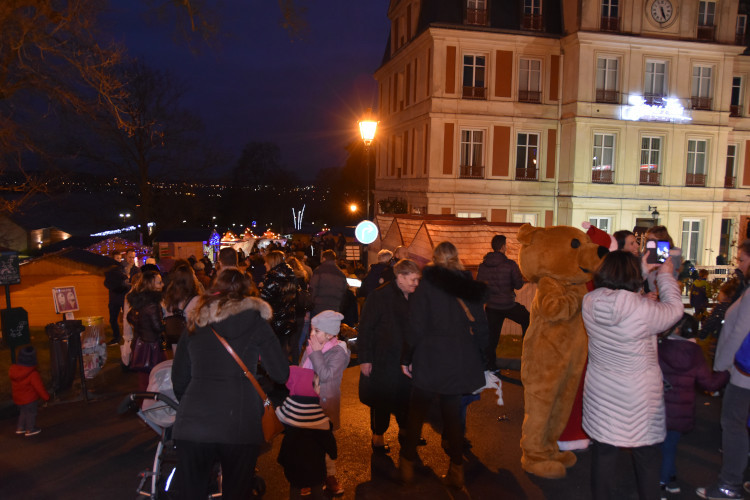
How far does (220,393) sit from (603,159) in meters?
24.8

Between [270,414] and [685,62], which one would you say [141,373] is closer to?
[270,414]

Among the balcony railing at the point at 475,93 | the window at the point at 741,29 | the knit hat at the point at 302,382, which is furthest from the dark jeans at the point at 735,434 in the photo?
the window at the point at 741,29

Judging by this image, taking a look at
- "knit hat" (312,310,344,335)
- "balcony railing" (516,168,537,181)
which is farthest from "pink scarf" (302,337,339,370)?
"balcony railing" (516,168,537,181)

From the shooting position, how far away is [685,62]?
79.4 ft

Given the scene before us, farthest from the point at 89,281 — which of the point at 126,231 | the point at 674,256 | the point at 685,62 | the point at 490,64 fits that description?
the point at 126,231

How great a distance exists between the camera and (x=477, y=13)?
Result: 23.4 metres

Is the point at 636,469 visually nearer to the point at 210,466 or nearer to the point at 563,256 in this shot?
the point at 563,256

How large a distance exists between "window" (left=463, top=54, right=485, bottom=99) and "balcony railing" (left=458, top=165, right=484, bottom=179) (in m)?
3.11

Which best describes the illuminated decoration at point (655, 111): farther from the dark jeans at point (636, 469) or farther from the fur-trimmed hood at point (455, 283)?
the dark jeans at point (636, 469)

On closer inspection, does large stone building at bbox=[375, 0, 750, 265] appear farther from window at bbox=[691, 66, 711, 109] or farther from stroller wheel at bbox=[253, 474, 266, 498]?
stroller wheel at bbox=[253, 474, 266, 498]

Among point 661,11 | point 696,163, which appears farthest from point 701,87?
point 661,11

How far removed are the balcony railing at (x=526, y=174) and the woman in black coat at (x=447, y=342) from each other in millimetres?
21343

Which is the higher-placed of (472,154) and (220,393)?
(472,154)

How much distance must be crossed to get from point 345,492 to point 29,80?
908cm
